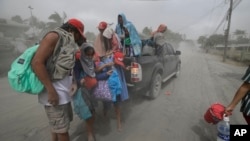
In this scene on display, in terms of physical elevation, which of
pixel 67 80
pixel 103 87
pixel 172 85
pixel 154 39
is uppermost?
pixel 154 39

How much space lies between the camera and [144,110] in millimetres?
4457

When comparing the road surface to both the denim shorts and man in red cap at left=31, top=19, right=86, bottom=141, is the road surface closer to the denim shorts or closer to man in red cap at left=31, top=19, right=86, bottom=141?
the denim shorts

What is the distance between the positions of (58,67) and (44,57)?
0.61ft

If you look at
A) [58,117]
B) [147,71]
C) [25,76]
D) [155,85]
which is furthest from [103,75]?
[155,85]

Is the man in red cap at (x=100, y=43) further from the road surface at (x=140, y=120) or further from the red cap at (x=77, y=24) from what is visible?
the red cap at (x=77, y=24)

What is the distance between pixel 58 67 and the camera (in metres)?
1.87

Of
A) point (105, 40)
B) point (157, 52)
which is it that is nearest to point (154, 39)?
point (157, 52)

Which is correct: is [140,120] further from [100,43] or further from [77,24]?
[77,24]

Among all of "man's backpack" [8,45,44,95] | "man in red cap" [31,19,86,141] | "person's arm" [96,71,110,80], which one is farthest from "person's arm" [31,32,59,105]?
"person's arm" [96,71,110,80]

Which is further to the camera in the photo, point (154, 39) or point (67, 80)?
point (154, 39)

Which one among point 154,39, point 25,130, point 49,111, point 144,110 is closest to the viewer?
point 49,111

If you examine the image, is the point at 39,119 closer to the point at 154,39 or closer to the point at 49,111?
the point at 49,111

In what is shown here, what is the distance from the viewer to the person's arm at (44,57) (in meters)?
1.72

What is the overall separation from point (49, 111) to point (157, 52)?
3819mm
